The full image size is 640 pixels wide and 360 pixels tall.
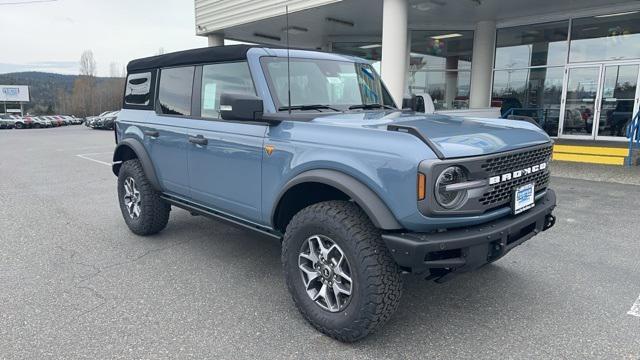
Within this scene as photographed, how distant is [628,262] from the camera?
4207 millimetres

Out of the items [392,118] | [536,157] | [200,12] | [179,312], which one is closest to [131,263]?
[179,312]

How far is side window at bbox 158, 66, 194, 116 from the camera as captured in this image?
414 cm

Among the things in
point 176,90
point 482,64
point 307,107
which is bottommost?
point 307,107

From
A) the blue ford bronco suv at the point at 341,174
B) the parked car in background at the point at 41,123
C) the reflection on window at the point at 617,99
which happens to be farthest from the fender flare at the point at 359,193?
the parked car in background at the point at 41,123

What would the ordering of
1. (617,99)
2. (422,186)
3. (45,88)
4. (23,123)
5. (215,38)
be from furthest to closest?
(45,88), (23,123), (215,38), (617,99), (422,186)

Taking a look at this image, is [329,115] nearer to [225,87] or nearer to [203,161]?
[225,87]

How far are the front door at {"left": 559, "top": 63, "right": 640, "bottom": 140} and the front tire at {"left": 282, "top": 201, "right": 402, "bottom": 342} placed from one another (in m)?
12.0

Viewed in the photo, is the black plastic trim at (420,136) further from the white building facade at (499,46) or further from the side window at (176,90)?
the white building facade at (499,46)

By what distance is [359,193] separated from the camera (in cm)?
261

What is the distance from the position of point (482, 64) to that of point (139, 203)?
12.6 meters

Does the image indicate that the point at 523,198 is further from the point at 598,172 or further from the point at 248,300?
the point at 598,172

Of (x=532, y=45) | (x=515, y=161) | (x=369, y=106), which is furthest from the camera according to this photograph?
(x=532, y=45)

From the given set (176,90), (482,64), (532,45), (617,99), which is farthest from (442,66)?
(176,90)

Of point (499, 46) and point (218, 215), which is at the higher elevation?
point (499, 46)
